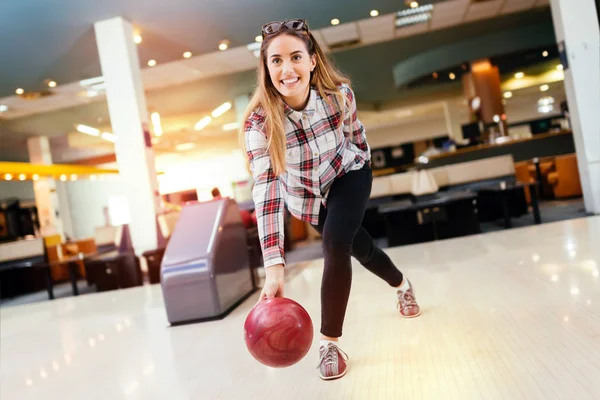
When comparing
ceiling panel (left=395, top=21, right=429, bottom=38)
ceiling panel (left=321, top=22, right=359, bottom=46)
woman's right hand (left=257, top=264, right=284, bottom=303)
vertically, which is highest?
ceiling panel (left=395, top=21, right=429, bottom=38)

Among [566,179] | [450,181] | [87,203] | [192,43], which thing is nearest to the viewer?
[450,181]

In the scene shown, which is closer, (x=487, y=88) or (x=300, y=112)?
(x=300, y=112)

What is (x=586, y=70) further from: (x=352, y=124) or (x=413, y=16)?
(x=352, y=124)

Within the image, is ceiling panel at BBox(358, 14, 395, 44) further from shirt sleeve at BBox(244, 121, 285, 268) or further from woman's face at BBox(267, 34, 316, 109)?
shirt sleeve at BBox(244, 121, 285, 268)

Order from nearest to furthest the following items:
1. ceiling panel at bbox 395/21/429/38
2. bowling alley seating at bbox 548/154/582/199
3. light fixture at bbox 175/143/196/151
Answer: bowling alley seating at bbox 548/154/582/199, ceiling panel at bbox 395/21/429/38, light fixture at bbox 175/143/196/151

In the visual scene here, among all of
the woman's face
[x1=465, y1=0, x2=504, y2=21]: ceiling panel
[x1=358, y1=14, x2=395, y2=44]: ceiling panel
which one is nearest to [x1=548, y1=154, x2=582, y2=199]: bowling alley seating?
[x1=465, y1=0, x2=504, y2=21]: ceiling panel

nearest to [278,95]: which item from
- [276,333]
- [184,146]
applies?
[276,333]

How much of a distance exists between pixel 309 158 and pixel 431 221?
13.6ft

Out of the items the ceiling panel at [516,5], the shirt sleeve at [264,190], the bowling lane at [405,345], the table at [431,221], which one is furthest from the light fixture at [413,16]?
the shirt sleeve at [264,190]

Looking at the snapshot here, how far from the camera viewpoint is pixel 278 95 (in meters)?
1.74

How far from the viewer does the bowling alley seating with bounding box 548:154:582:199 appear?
7.87 m

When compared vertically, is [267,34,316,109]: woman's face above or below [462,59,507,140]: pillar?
below

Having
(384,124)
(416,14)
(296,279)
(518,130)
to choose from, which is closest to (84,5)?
(296,279)

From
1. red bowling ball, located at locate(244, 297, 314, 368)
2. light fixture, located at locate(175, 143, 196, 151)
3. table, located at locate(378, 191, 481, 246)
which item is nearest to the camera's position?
red bowling ball, located at locate(244, 297, 314, 368)
